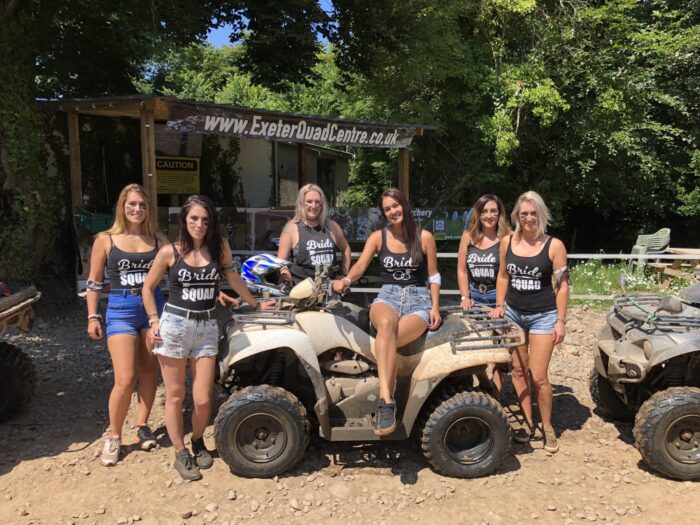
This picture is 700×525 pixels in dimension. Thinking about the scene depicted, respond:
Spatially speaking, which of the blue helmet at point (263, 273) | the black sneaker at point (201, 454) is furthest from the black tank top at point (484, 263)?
the black sneaker at point (201, 454)

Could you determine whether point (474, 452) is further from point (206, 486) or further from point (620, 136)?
point (620, 136)

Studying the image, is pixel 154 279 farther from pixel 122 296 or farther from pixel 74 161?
pixel 74 161

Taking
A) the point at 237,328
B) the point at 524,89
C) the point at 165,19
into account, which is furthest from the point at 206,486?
the point at 524,89

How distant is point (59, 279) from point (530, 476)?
7.45 meters

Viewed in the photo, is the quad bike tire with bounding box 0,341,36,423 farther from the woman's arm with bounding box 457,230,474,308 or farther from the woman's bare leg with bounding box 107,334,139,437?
the woman's arm with bounding box 457,230,474,308

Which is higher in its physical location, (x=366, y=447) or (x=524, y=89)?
(x=524, y=89)

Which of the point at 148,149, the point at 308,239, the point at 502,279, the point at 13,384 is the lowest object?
the point at 13,384

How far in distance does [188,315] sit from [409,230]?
1.60 metres

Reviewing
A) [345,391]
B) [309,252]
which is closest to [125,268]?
[309,252]

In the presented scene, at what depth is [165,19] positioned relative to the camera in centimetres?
908

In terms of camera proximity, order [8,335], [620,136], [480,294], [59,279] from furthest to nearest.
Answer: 1. [620,136]
2. [59,279]
3. [8,335]
4. [480,294]

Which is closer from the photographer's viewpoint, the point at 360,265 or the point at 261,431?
the point at 261,431

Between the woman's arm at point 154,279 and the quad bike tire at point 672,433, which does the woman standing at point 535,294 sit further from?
the woman's arm at point 154,279

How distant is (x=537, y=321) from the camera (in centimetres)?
415
